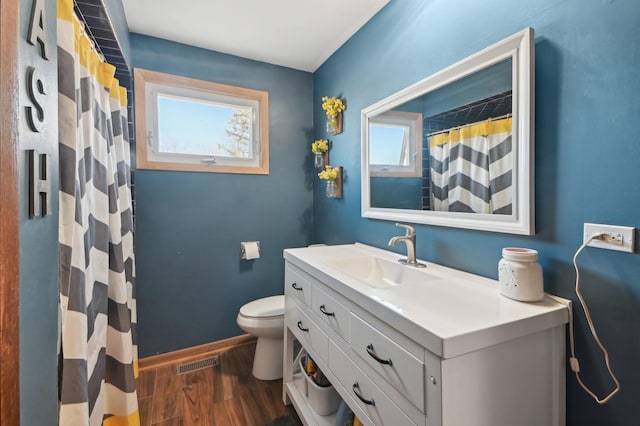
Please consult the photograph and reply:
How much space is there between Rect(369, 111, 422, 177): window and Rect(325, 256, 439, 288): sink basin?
1.66 feet

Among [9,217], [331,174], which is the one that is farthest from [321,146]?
[9,217]

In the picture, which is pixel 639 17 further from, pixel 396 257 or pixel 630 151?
pixel 396 257

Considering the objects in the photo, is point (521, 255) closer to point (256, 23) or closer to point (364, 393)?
point (364, 393)

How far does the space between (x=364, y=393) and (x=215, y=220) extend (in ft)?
5.68

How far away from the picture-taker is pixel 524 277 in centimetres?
93

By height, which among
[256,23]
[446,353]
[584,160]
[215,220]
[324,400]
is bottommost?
[324,400]

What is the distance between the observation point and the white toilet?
1.96 meters

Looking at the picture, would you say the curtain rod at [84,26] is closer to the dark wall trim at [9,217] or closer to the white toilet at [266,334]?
the dark wall trim at [9,217]

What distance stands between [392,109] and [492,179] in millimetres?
750

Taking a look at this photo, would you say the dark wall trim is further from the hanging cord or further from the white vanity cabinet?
the hanging cord

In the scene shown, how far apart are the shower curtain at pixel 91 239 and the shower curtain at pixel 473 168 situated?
146 centimetres

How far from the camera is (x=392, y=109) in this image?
5.48 feet

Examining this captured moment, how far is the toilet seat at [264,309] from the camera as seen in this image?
198 cm

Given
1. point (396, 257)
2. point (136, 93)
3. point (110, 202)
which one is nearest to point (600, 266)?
point (396, 257)
